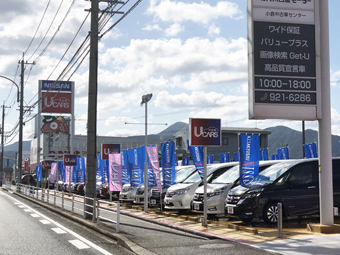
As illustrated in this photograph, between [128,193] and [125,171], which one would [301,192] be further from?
[125,171]

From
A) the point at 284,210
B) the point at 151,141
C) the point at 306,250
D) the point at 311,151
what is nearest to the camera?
the point at 306,250

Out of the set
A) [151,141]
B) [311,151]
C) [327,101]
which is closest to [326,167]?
[327,101]

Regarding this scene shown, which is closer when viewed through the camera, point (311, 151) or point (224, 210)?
point (224, 210)

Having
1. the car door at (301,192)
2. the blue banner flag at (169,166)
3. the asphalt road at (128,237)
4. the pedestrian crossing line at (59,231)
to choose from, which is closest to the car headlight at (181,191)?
the blue banner flag at (169,166)

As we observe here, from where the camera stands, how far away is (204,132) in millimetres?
14375

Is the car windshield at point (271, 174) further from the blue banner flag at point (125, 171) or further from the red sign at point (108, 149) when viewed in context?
the red sign at point (108, 149)

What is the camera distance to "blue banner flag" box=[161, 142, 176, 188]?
19.1m

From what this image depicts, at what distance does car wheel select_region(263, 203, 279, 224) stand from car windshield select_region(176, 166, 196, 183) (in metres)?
7.04

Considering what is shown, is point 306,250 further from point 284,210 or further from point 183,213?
point 183,213

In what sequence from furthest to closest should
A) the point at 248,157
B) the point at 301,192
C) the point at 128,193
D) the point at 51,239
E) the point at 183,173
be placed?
the point at 128,193 < the point at 183,173 < the point at 248,157 < the point at 301,192 < the point at 51,239

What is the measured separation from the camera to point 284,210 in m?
13.5

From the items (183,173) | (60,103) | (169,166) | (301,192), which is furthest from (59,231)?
(60,103)

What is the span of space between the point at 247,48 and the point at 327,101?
8.23 ft

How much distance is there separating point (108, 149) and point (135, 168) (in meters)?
2.68
